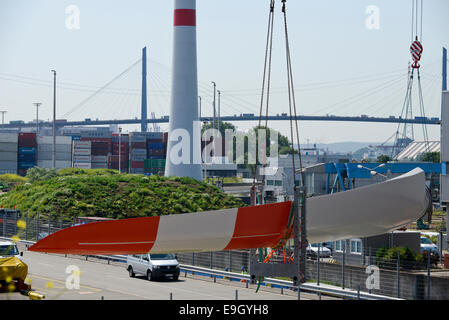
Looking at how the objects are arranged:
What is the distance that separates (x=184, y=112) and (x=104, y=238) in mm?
63619

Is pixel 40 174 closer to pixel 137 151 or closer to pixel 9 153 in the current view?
pixel 9 153

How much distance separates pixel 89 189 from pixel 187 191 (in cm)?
957

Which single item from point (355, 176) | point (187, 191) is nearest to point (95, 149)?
point (187, 191)

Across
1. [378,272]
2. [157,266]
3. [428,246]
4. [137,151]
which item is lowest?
[428,246]

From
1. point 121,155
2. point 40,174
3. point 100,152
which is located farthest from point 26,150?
point 40,174

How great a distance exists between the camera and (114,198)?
51.2 meters

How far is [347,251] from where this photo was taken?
3103cm

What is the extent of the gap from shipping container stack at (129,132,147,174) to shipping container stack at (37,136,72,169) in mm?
13630

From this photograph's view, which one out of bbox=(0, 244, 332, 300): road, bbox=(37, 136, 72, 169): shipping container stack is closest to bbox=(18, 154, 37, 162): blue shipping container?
bbox=(37, 136, 72, 169): shipping container stack

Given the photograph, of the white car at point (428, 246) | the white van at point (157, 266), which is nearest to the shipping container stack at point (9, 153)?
the white car at point (428, 246)

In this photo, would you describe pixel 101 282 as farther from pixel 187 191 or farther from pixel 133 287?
pixel 187 191

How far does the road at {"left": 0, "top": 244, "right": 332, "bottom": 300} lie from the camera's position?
23.8 metres

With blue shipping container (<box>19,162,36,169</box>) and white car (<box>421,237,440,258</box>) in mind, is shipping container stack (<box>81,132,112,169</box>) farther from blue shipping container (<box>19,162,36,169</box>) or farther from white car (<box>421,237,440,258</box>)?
white car (<box>421,237,440,258</box>)

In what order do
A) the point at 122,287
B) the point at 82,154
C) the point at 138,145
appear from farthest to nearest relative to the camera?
the point at 138,145 → the point at 82,154 → the point at 122,287
